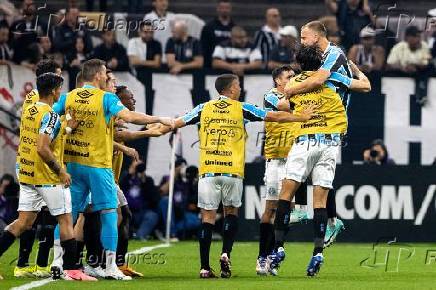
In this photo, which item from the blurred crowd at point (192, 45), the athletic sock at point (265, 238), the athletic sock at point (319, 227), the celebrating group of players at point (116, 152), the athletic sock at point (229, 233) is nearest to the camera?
the celebrating group of players at point (116, 152)

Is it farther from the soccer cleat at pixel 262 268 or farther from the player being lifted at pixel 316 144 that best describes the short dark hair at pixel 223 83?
the soccer cleat at pixel 262 268

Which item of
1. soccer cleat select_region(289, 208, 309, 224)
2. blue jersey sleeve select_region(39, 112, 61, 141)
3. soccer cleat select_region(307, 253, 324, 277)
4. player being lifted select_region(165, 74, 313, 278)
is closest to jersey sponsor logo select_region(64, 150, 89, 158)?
blue jersey sleeve select_region(39, 112, 61, 141)

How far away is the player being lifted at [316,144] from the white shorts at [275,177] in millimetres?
1188

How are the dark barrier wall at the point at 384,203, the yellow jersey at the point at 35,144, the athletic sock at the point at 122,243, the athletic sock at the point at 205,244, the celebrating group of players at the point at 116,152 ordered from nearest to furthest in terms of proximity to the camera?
the yellow jersey at the point at 35,144
the celebrating group of players at the point at 116,152
the athletic sock at the point at 205,244
the athletic sock at the point at 122,243
the dark barrier wall at the point at 384,203

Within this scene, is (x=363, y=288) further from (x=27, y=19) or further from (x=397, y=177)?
(x=27, y=19)

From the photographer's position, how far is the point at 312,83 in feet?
47.3

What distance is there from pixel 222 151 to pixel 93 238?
6.14 ft

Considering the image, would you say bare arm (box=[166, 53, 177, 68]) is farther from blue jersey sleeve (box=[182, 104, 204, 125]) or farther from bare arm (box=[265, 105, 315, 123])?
bare arm (box=[265, 105, 315, 123])

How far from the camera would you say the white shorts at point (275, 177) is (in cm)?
1592

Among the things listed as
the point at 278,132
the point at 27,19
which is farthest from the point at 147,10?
the point at 278,132

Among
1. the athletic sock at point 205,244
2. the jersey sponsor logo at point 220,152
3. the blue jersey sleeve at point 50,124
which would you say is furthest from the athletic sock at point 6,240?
the jersey sponsor logo at point 220,152

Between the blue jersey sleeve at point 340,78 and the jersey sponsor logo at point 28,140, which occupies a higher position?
the blue jersey sleeve at point 340,78

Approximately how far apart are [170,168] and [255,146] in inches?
64.9

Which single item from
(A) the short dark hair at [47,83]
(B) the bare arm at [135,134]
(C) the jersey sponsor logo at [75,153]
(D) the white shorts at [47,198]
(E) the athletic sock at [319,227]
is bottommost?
(E) the athletic sock at [319,227]
